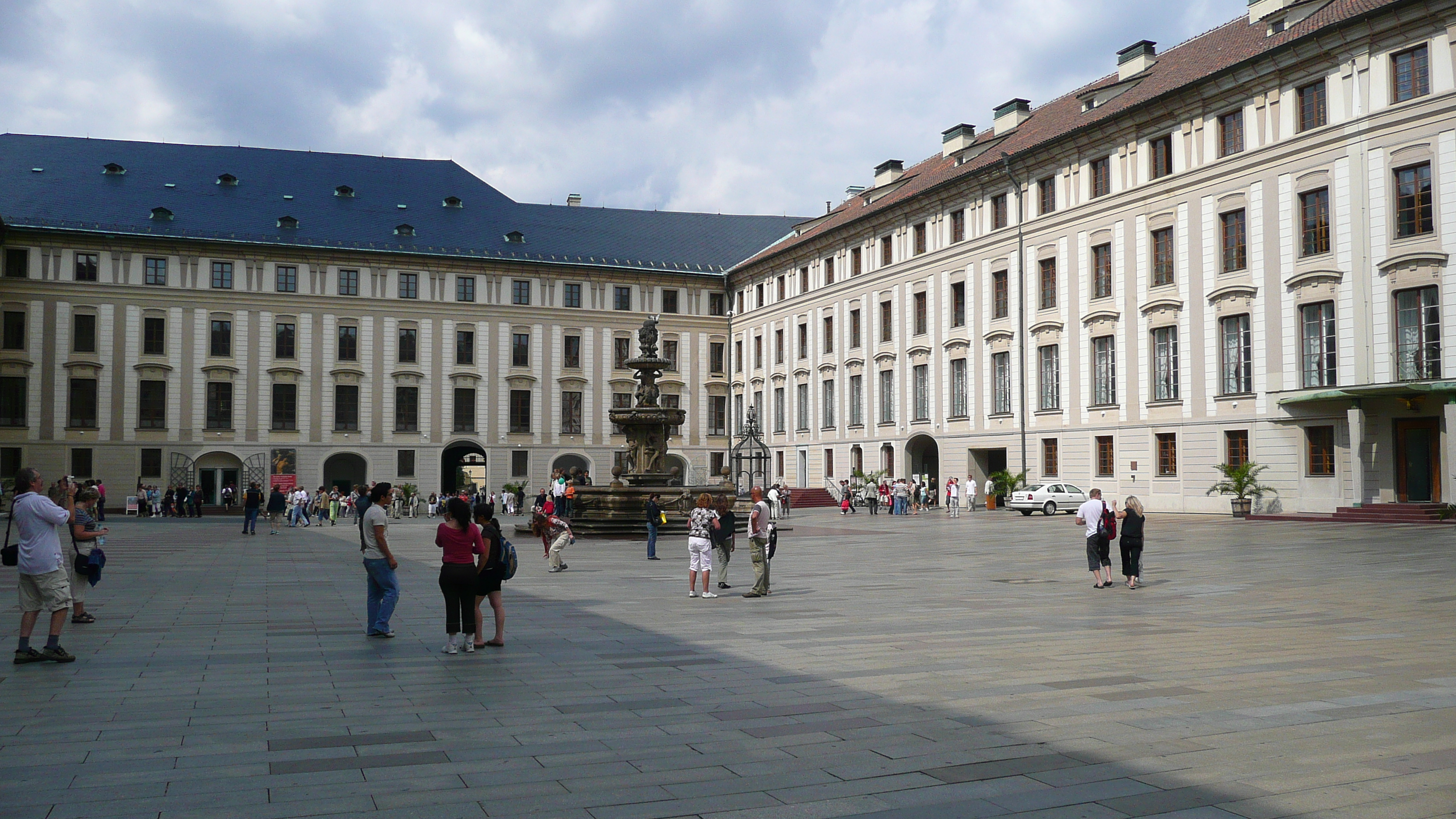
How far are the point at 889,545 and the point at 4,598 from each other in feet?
60.4

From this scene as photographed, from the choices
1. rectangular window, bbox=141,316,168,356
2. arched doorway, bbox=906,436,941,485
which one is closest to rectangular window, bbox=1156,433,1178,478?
arched doorway, bbox=906,436,941,485

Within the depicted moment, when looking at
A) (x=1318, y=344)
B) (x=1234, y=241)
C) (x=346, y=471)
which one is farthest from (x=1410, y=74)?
(x=346, y=471)

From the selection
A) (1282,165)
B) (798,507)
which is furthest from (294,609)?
(798,507)

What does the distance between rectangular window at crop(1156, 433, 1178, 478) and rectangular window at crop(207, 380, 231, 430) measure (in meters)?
46.0

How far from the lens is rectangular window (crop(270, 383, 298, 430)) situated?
60031mm

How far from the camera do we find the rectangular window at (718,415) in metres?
69.6

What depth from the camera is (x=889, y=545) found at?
27.4 m

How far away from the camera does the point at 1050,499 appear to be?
4222cm

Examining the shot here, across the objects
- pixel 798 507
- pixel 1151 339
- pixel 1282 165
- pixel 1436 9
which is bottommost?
pixel 798 507

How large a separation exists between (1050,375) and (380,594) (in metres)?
37.1

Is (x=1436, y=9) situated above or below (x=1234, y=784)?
above

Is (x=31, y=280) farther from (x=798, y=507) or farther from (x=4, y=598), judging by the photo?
(x=4, y=598)

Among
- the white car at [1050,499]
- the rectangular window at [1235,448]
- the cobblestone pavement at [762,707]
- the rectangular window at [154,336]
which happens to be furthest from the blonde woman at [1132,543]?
the rectangular window at [154,336]

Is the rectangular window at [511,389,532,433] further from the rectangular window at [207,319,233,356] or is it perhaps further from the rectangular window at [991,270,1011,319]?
the rectangular window at [991,270,1011,319]
